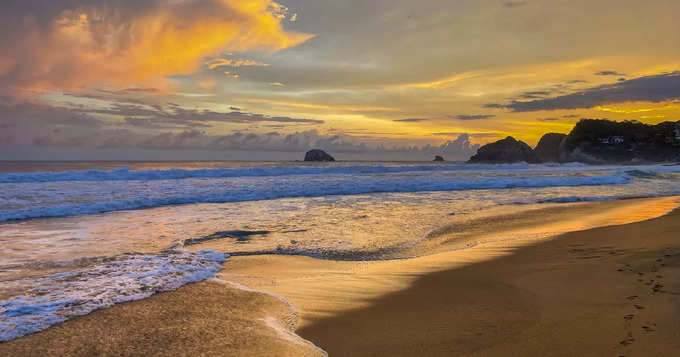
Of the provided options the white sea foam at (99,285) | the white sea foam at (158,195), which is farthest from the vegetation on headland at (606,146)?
the white sea foam at (99,285)

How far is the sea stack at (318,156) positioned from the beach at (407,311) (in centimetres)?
9095

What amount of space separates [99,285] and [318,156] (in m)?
93.4

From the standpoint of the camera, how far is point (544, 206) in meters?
13.1

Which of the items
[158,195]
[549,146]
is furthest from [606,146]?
[158,195]

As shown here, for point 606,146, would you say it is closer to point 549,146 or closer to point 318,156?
point 549,146

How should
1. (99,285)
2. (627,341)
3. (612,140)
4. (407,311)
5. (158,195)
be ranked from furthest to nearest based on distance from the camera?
(612,140) → (158,195) → (99,285) → (407,311) → (627,341)

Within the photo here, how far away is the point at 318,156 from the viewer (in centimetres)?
9756

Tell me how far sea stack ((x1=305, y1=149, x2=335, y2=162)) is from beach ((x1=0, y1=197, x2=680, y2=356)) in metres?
90.9

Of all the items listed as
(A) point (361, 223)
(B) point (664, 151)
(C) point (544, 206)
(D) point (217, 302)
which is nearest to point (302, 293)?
(D) point (217, 302)

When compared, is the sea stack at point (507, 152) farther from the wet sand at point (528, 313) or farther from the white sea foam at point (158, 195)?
the wet sand at point (528, 313)

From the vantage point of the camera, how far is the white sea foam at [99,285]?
3488 millimetres

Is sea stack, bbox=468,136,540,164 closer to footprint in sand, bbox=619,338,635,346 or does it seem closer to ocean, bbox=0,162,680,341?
ocean, bbox=0,162,680,341

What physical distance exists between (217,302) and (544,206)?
12.1m

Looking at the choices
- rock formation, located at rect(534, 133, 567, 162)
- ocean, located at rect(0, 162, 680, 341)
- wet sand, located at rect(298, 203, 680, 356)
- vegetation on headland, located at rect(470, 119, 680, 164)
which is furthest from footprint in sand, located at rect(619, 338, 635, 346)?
rock formation, located at rect(534, 133, 567, 162)
